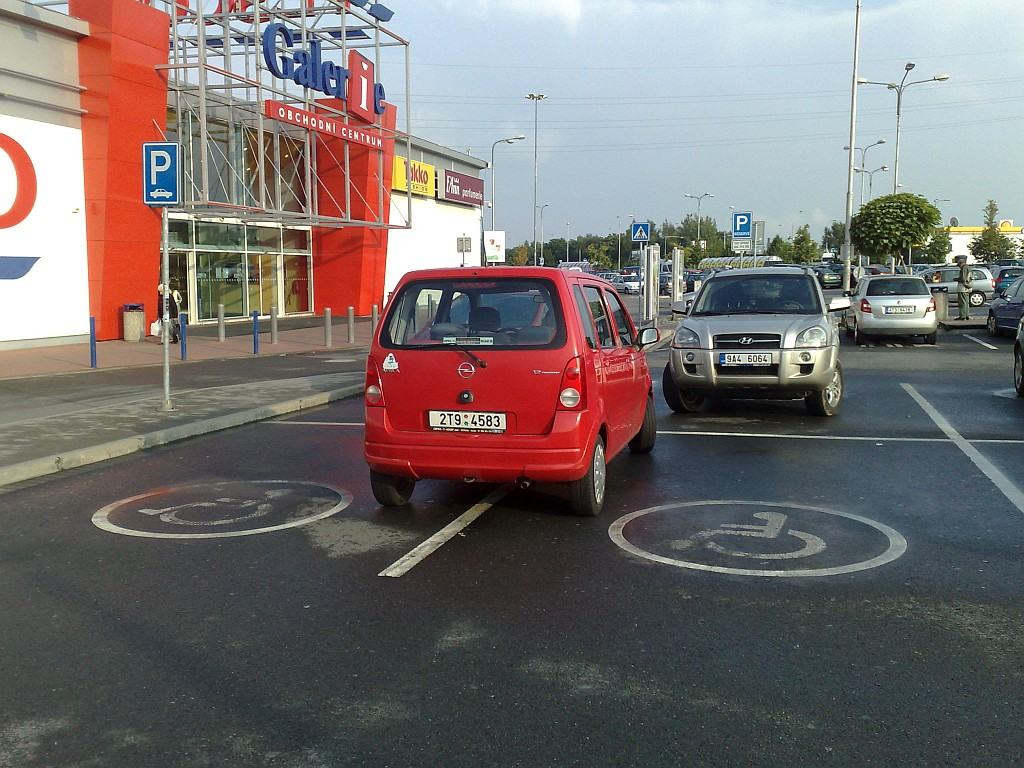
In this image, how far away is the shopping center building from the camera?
66.4 feet

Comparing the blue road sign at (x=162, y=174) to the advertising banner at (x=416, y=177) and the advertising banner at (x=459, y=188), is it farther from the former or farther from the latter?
the advertising banner at (x=459, y=188)

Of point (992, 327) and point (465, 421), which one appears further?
point (992, 327)

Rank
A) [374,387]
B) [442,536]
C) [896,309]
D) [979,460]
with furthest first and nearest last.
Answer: [896,309] < [979,460] < [374,387] < [442,536]

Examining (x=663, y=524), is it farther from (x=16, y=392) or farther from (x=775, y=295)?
(x=16, y=392)

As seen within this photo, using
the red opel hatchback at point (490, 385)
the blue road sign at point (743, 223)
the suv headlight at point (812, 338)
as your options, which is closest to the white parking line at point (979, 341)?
the blue road sign at point (743, 223)

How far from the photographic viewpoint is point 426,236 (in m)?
44.0

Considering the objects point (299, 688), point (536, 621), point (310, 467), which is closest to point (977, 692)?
point (536, 621)

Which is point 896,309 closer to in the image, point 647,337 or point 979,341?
point 979,341

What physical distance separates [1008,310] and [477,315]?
64.4 feet

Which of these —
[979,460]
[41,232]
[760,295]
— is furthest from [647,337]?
[41,232]

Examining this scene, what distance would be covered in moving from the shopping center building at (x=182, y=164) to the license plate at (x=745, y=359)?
6.29 meters

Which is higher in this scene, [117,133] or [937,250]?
[937,250]

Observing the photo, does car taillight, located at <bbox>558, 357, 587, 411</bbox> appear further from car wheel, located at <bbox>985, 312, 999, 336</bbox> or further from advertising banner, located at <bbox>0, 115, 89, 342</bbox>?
car wheel, located at <bbox>985, 312, 999, 336</bbox>

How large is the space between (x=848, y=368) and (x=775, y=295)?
5500 millimetres
